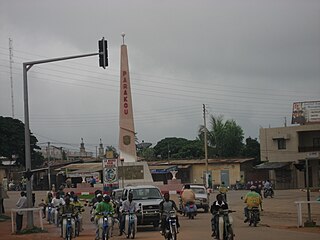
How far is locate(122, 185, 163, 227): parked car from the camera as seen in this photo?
24.3 m

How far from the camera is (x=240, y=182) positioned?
73.4m

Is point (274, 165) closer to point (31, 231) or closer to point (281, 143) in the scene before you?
point (281, 143)

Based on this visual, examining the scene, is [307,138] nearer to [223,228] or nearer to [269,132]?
[269,132]

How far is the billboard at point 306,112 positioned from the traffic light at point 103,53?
52065 millimetres

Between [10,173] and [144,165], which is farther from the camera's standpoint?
[10,173]

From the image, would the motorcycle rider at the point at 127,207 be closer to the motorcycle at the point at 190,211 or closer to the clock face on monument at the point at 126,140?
the motorcycle at the point at 190,211

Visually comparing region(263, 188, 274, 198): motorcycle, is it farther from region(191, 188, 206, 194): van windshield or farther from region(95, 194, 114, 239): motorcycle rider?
region(95, 194, 114, 239): motorcycle rider

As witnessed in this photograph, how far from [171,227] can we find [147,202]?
286 inches

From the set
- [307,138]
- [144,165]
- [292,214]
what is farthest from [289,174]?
[292,214]

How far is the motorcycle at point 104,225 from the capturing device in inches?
722

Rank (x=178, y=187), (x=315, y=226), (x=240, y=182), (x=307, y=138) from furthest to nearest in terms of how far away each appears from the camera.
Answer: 1. (x=240, y=182)
2. (x=307, y=138)
3. (x=178, y=187)
4. (x=315, y=226)

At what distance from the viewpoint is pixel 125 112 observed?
4834 cm

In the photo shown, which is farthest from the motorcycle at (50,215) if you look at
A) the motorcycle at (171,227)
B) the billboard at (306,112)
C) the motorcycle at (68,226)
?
the billboard at (306,112)

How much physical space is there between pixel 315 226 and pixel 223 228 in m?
6.99
